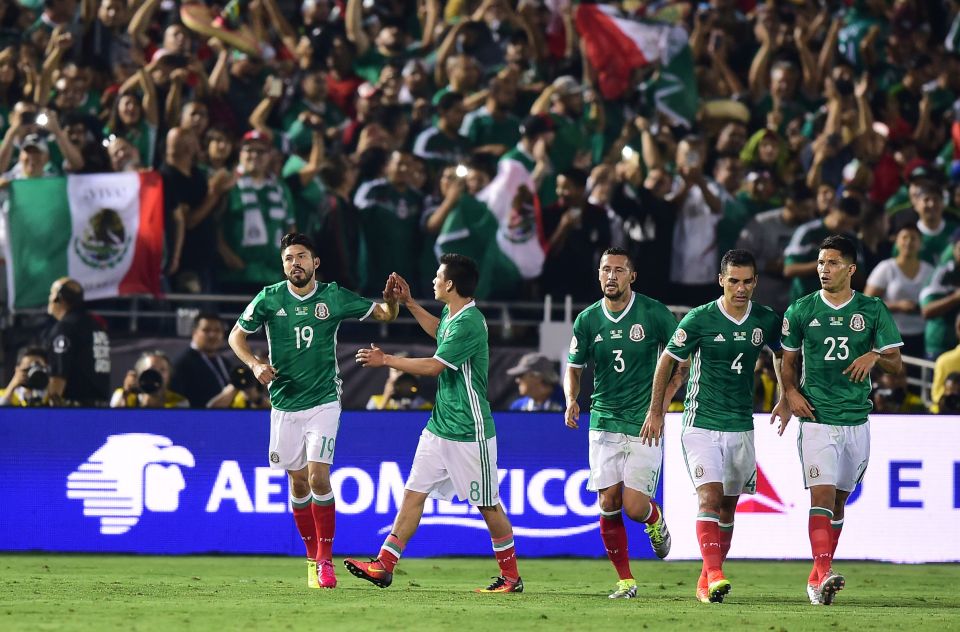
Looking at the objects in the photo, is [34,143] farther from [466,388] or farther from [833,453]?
[833,453]

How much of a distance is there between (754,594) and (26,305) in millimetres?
7467

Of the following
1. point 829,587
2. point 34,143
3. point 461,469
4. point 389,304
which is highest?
point 34,143

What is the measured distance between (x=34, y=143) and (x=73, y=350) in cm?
238

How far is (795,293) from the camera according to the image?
55.1 feet

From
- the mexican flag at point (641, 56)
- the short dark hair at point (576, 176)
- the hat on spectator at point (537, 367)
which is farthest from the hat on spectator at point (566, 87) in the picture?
the hat on spectator at point (537, 367)

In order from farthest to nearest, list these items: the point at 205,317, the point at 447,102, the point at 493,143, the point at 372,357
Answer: the point at 493,143
the point at 447,102
the point at 205,317
the point at 372,357

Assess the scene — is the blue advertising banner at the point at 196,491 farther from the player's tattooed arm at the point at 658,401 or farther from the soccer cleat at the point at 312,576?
the player's tattooed arm at the point at 658,401

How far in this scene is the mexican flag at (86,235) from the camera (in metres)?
15.5

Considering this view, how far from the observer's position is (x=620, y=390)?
1123 centimetres

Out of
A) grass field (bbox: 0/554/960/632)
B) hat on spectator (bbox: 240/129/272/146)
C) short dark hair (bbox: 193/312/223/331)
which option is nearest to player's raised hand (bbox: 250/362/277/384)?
grass field (bbox: 0/554/960/632)

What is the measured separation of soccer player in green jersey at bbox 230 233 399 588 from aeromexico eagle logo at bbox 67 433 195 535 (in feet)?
9.69

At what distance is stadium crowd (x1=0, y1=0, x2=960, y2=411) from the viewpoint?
16.5m

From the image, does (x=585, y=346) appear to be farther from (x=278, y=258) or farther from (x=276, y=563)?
(x=278, y=258)

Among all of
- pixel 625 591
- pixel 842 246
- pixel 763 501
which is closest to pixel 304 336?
pixel 625 591
